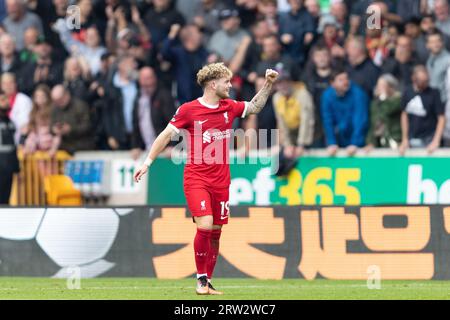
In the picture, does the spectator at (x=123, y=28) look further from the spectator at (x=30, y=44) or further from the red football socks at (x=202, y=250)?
the red football socks at (x=202, y=250)

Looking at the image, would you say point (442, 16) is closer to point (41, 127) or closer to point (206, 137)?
point (41, 127)

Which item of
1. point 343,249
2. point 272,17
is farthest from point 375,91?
point 343,249

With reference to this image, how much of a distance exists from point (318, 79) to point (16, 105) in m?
5.26

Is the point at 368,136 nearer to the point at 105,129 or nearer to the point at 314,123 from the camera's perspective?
the point at 314,123

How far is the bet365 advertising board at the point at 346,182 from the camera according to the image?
1722 cm

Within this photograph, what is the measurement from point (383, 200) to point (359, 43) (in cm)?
241

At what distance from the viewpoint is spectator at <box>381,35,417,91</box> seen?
17484 mm

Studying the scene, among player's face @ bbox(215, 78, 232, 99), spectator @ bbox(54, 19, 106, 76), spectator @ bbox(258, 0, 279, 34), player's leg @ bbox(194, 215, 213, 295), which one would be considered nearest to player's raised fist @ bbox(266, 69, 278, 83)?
player's face @ bbox(215, 78, 232, 99)

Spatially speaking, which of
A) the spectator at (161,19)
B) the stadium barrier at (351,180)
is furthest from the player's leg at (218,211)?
the spectator at (161,19)

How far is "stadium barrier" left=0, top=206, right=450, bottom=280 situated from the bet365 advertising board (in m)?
2.58

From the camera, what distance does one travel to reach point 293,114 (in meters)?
18.0

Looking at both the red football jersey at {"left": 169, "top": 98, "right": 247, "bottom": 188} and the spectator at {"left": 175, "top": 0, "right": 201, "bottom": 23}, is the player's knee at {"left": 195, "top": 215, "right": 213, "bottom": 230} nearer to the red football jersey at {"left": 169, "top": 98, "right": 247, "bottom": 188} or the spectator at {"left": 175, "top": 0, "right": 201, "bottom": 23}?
the red football jersey at {"left": 169, "top": 98, "right": 247, "bottom": 188}

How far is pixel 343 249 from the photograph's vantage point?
1442 centimetres

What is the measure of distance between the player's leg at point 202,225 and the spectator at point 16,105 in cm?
867
